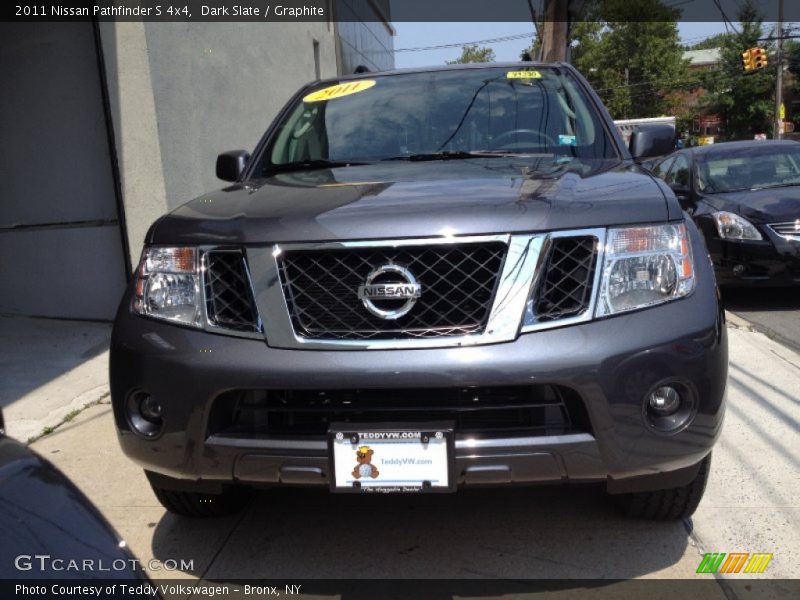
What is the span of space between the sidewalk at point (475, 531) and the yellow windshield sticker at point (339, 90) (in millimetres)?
2017

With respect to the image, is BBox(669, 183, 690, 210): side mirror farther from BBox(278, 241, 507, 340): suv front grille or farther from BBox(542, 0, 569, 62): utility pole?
BBox(278, 241, 507, 340): suv front grille

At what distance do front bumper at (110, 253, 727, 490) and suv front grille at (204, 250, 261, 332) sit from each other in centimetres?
7

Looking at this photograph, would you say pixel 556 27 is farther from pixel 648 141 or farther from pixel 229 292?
pixel 229 292

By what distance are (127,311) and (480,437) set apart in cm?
122

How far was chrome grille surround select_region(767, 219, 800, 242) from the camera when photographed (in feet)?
21.9

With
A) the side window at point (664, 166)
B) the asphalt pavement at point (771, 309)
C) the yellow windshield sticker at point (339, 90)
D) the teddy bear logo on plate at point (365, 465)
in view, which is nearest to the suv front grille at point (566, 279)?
the teddy bear logo on plate at point (365, 465)

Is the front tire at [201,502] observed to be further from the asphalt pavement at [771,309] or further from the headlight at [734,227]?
the headlight at [734,227]

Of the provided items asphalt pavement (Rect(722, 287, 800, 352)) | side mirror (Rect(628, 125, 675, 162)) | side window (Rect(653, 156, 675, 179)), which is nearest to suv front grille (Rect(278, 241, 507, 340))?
side mirror (Rect(628, 125, 675, 162))

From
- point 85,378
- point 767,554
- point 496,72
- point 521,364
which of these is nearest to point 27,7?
point 85,378

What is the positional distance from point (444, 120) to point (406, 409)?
187 centimetres

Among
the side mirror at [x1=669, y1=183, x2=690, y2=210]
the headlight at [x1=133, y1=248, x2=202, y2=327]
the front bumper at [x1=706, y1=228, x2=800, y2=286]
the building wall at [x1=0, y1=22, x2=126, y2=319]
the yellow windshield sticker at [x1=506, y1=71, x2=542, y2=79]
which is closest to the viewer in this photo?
the headlight at [x1=133, y1=248, x2=202, y2=327]

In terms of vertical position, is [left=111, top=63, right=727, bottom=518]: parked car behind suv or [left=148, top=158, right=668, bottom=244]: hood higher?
[left=148, top=158, right=668, bottom=244]: hood

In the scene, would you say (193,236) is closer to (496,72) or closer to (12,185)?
(496,72)

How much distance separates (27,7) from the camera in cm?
612
